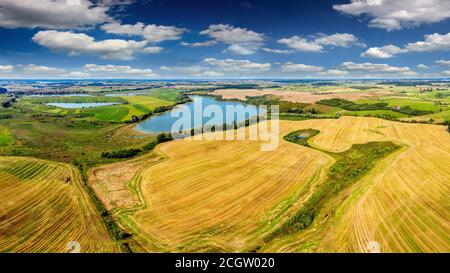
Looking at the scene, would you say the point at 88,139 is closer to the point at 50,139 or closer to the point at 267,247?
the point at 50,139

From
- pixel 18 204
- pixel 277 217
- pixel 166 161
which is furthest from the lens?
pixel 166 161

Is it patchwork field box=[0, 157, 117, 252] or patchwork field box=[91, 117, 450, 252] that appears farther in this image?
patchwork field box=[0, 157, 117, 252]

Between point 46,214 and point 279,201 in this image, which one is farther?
point 279,201

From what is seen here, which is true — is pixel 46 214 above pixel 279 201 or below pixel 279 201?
below
